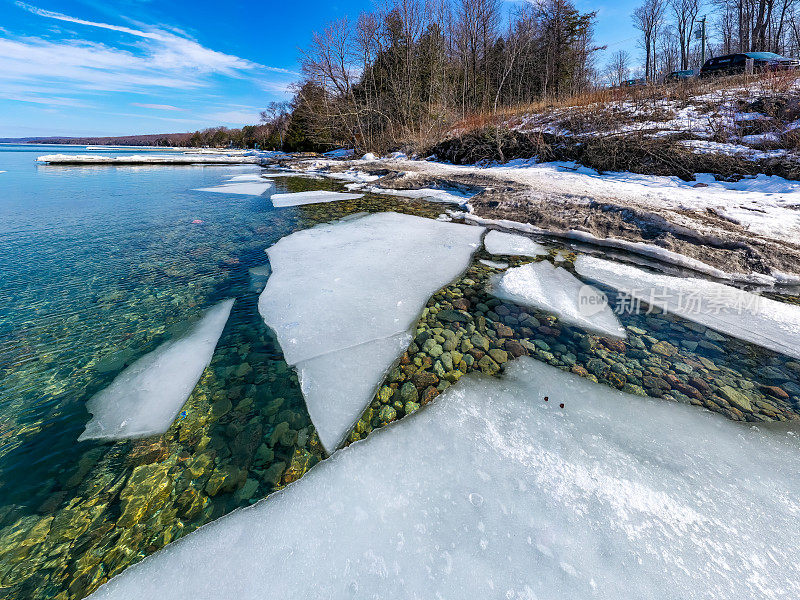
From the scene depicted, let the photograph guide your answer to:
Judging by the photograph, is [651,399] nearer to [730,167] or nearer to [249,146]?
[730,167]

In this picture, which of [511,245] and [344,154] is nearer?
[511,245]

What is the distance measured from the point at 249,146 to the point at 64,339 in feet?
182

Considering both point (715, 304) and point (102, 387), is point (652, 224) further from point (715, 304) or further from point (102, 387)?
point (102, 387)

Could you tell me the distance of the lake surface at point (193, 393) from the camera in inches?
44.4

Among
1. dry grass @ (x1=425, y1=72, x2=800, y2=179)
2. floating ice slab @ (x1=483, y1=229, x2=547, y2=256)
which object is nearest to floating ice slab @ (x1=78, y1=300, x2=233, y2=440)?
floating ice slab @ (x1=483, y1=229, x2=547, y2=256)

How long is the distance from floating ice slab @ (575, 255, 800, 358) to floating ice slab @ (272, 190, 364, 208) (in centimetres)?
541

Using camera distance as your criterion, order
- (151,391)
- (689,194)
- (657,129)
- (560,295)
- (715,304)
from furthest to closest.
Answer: (657,129)
(689,194)
(560,295)
(715,304)
(151,391)

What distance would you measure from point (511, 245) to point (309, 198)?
498 centimetres

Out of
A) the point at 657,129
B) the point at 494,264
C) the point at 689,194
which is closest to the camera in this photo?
the point at 494,264

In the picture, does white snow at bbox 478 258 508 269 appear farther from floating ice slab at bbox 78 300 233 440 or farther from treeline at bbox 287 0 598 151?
treeline at bbox 287 0 598 151

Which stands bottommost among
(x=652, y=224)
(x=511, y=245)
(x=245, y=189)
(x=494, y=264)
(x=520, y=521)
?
Answer: (x=520, y=521)

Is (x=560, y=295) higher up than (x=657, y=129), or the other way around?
(x=657, y=129)

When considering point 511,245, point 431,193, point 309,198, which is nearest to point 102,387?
point 511,245

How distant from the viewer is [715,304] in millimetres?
2434
